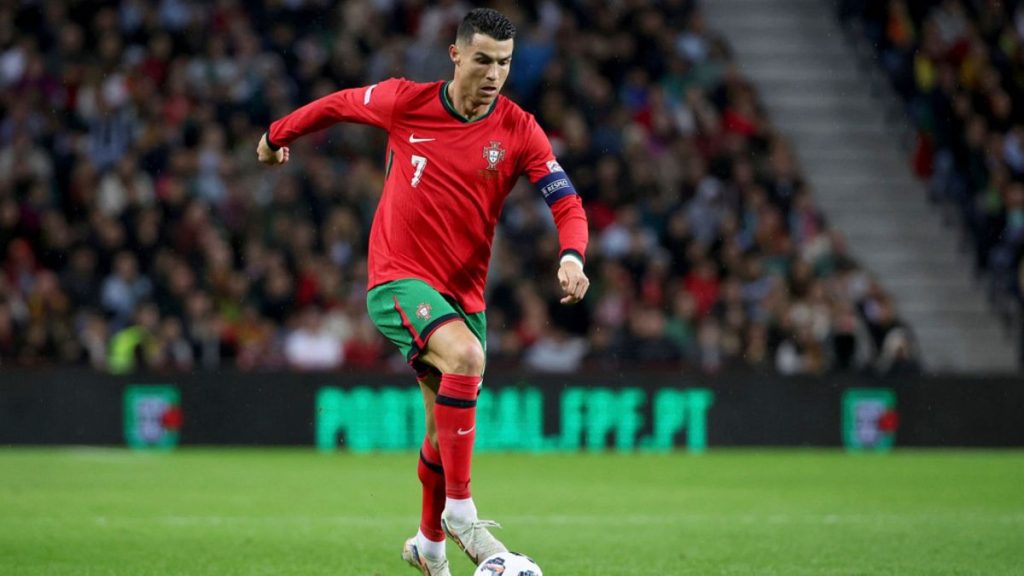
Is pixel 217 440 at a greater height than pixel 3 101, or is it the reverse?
pixel 3 101

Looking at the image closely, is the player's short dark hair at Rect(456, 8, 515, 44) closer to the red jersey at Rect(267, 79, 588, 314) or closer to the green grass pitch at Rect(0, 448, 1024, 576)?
the red jersey at Rect(267, 79, 588, 314)

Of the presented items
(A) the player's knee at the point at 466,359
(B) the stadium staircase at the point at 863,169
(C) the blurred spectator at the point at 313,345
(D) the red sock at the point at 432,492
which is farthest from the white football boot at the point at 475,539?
(B) the stadium staircase at the point at 863,169

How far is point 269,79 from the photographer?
63.2 feet

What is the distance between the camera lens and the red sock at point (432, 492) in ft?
23.0

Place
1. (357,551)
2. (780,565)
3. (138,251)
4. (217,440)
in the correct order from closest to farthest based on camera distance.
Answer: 1. (780,565)
2. (357,551)
3. (217,440)
4. (138,251)

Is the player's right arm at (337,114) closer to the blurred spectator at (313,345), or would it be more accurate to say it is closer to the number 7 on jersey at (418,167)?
the number 7 on jersey at (418,167)

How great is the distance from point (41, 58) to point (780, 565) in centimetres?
1426

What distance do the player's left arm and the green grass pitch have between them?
1692 millimetres

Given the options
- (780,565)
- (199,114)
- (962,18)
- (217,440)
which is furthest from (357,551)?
(962,18)

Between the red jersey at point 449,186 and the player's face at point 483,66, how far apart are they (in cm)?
14

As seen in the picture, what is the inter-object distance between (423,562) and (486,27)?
243 centimetres

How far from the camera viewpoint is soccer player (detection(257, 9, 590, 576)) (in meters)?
6.50

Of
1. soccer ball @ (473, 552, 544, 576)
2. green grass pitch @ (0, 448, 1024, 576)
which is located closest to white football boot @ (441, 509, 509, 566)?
soccer ball @ (473, 552, 544, 576)

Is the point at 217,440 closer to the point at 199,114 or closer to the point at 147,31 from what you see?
the point at 199,114
